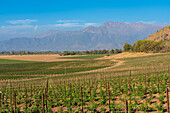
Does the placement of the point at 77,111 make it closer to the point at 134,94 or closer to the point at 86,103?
the point at 86,103

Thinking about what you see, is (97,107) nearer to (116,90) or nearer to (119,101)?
(119,101)

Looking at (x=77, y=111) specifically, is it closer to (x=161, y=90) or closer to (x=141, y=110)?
(x=141, y=110)

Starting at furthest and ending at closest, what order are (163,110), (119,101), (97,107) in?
(119,101) < (97,107) < (163,110)

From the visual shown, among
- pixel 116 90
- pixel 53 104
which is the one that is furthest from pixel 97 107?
pixel 116 90

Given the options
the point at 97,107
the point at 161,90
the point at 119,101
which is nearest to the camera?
the point at 97,107

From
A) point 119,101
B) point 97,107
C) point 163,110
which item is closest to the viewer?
point 163,110

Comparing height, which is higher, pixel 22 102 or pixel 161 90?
pixel 161 90

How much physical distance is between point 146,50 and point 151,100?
14025 centimetres

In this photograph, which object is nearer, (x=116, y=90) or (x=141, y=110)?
(x=141, y=110)

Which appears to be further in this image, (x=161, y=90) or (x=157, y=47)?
(x=157, y=47)

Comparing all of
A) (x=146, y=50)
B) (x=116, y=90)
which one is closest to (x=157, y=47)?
(x=146, y=50)

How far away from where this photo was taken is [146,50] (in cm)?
15262

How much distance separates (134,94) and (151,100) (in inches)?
87.7

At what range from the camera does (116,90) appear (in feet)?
73.8
